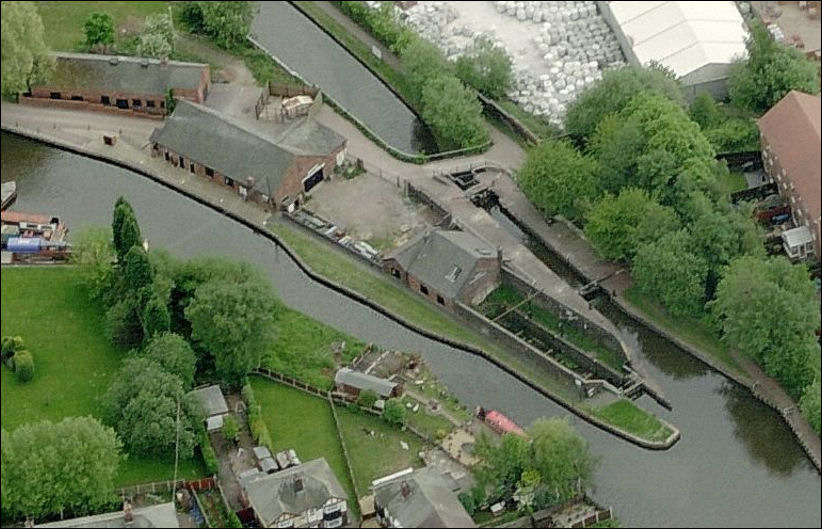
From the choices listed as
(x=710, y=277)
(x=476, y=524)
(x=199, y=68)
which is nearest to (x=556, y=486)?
(x=476, y=524)

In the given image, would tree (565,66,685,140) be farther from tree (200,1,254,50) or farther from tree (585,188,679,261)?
tree (200,1,254,50)

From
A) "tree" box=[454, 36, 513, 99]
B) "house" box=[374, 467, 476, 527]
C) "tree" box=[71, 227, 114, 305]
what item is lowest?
"house" box=[374, 467, 476, 527]

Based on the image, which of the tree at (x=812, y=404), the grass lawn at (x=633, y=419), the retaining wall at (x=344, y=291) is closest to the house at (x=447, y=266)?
the retaining wall at (x=344, y=291)

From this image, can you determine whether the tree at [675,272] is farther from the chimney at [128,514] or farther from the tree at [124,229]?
the chimney at [128,514]

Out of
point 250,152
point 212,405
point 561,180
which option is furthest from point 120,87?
point 561,180

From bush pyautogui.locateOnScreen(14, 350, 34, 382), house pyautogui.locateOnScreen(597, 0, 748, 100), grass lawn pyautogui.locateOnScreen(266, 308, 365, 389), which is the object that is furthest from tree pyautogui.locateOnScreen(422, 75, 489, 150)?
bush pyautogui.locateOnScreen(14, 350, 34, 382)
